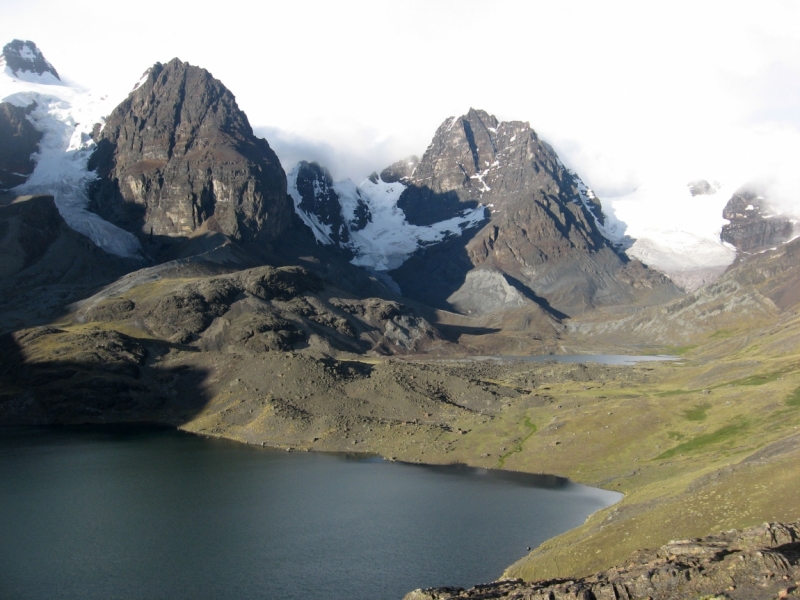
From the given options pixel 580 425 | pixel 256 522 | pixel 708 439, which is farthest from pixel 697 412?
pixel 256 522

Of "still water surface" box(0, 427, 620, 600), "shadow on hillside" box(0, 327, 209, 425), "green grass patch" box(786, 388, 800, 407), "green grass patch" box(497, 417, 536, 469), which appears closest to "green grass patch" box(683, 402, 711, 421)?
"green grass patch" box(786, 388, 800, 407)

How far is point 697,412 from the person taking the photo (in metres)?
95.1

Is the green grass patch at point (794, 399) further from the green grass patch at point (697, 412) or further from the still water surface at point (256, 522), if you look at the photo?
the still water surface at point (256, 522)

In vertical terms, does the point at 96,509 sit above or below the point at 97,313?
below

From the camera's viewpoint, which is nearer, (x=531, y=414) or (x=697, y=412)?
(x=697, y=412)

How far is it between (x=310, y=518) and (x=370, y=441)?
36.4 meters

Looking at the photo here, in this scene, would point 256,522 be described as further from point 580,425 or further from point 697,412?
point 697,412

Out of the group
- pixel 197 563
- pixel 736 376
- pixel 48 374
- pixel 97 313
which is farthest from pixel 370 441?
pixel 97 313

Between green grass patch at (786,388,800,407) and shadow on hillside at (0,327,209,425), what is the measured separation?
97315 mm

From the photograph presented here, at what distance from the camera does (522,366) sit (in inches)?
7470

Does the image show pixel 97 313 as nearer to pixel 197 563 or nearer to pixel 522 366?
pixel 522 366

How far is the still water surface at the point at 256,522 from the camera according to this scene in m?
54.9

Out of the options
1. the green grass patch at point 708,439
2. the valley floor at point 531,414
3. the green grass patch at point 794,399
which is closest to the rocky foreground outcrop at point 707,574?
the valley floor at point 531,414

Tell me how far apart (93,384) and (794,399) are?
121 meters
